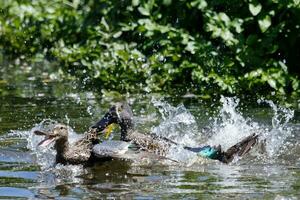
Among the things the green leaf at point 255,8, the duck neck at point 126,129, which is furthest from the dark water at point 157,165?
the green leaf at point 255,8

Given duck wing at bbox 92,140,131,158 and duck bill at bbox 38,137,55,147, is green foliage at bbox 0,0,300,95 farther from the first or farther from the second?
duck bill at bbox 38,137,55,147

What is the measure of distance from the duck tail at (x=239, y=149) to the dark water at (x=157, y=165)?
8cm

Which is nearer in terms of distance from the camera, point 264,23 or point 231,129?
point 231,129

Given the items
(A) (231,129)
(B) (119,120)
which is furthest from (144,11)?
(B) (119,120)

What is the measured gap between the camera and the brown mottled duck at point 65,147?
7691 mm

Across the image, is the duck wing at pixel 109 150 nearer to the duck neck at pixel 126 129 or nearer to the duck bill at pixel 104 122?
the duck bill at pixel 104 122

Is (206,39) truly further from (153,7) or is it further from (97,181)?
(97,181)

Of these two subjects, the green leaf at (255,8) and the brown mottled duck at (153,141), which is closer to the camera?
the brown mottled duck at (153,141)

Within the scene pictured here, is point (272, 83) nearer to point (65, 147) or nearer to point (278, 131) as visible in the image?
point (278, 131)

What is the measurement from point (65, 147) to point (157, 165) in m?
0.85

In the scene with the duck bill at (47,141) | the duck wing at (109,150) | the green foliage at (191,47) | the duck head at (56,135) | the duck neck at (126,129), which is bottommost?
the duck wing at (109,150)

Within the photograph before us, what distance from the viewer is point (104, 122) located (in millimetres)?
8320

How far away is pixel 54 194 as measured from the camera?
6.59 meters

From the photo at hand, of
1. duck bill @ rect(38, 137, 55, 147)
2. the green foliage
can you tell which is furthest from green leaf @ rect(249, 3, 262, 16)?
duck bill @ rect(38, 137, 55, 147)
